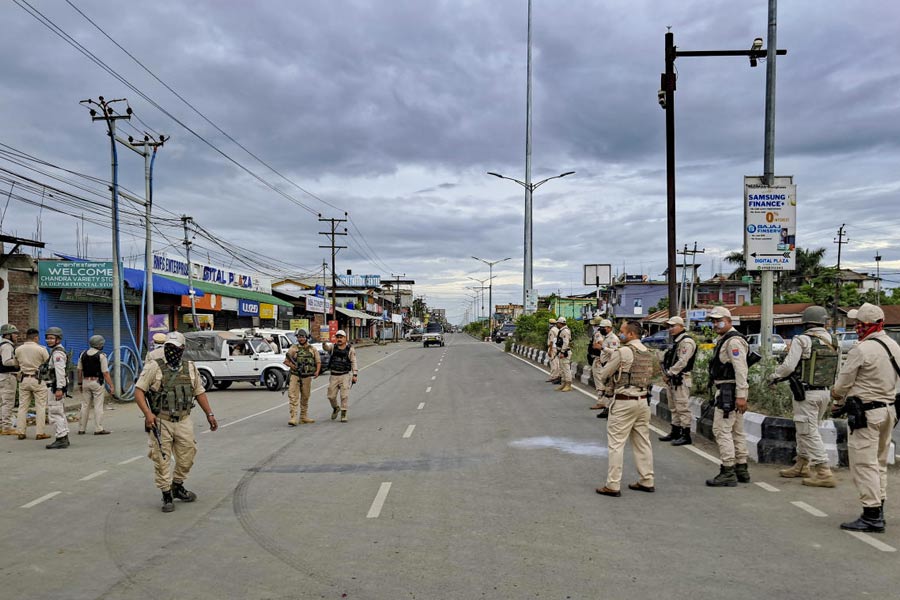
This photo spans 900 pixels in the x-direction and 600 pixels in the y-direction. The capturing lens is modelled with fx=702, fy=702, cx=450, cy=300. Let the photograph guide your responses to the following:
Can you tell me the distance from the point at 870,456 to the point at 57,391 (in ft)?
37.9

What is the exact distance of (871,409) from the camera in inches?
242

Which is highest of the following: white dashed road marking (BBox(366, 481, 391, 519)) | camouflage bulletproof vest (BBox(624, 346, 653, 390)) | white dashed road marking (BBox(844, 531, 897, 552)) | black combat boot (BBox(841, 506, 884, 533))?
camouflage bulletproof vest (BBox(624, 346, 653, 390))

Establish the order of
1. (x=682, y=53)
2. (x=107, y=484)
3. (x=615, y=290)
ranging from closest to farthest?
(x=107, y=484), (x=682, y=53), (x=615, y=290)

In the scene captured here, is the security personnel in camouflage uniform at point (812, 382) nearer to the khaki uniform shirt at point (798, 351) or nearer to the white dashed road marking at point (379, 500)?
the khaki uniform shirt at point (798, 351)

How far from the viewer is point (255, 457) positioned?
10305mm

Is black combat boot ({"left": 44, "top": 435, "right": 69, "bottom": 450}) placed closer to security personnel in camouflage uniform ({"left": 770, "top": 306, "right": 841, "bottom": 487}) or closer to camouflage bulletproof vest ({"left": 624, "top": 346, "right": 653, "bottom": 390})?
camouflage bulletproof vest ({"left": 624, "top": 346, "right": 653, "bottom": 390})

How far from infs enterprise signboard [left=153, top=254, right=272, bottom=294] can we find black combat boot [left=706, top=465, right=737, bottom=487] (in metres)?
30.3

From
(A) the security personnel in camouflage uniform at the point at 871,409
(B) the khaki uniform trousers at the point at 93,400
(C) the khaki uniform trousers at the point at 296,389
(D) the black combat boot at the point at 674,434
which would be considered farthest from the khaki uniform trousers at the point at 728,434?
(B) the khaki uniform trousers at the point at 93,400

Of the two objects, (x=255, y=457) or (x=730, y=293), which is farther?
(x=730, y=293)

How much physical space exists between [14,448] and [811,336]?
39.4 feet

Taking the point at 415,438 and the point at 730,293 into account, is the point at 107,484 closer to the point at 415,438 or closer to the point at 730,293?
the point at 415,438

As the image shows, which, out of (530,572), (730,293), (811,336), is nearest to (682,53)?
(811,336)

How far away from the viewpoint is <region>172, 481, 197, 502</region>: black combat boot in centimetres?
746

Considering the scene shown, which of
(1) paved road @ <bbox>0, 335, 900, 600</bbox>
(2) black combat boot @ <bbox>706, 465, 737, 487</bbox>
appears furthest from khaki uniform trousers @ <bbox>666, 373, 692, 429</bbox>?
(2) black combat boot @ <bbox>706, 465, 737, 487</bbox>
